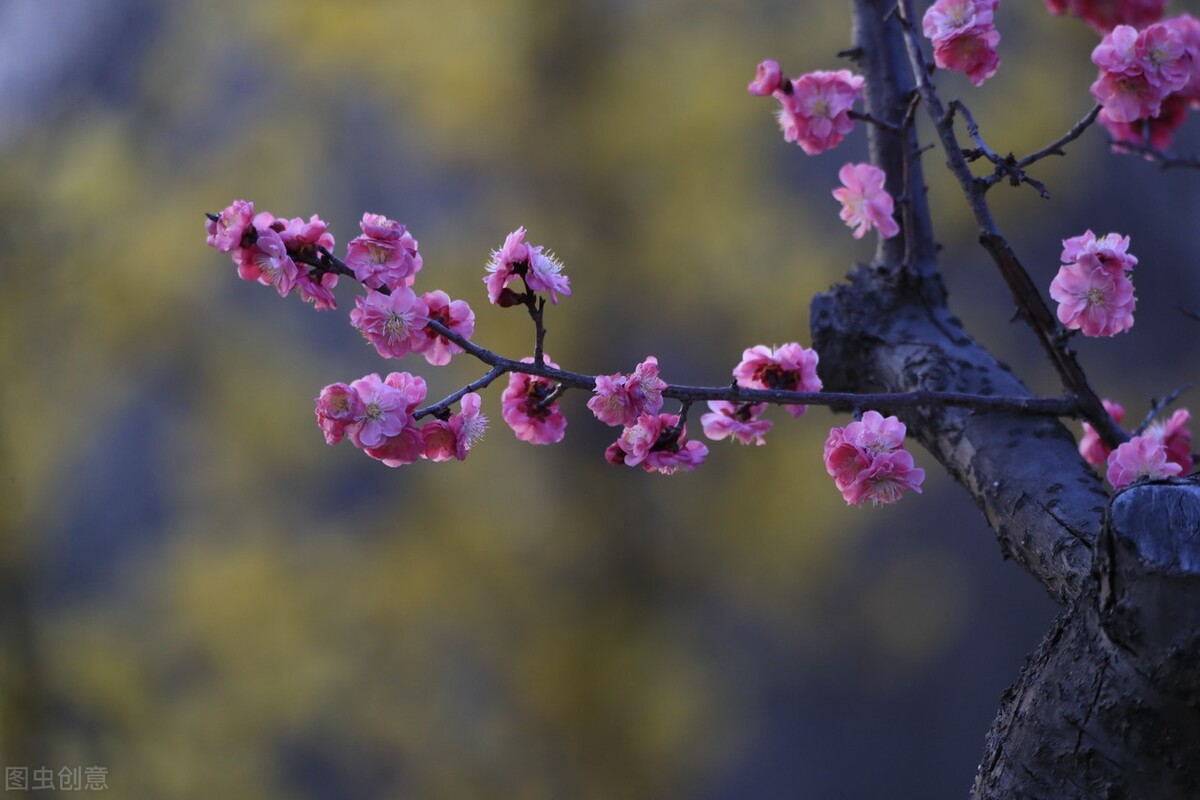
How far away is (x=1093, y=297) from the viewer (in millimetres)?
766

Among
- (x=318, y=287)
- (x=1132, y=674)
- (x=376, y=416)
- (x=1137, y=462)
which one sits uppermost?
(x=318, y=287)

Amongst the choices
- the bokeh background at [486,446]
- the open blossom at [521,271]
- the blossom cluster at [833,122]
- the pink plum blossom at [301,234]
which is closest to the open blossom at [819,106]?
the blossom cluster at [833,122]

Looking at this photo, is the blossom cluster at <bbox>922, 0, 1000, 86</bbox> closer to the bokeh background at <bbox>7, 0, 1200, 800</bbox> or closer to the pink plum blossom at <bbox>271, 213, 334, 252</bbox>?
the pink plum blossom at <bbox>271, 213, 334, 252</bbox>

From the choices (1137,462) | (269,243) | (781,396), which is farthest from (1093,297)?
(269,243)

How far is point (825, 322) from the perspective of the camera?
102 cm

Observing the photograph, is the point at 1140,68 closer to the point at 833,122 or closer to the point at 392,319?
the point at 833,122

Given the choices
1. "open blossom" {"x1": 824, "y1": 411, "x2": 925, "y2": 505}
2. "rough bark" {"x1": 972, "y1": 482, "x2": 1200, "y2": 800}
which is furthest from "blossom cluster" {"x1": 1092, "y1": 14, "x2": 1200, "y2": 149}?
"rough bark" {"x1": 972, "y1": 482, "x2": 1200, "y2": 800}

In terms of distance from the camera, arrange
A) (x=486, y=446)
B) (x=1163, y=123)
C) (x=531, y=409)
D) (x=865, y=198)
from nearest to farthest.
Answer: (x=531, y=409) < (x=865, y=198) < (x=1163, y=123) < (x=486, y=446)

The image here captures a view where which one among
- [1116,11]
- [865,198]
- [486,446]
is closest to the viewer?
[865,198]

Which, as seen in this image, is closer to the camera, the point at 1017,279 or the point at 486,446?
the point at 1017,279

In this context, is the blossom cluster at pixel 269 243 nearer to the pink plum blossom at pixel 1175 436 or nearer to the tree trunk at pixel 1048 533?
the tree trunk at pixel 1048 533

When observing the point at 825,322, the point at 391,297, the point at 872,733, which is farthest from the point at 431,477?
the point at 391,297

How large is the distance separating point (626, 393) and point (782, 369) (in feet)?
0.69

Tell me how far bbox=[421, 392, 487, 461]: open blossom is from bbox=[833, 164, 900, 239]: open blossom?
36cm
